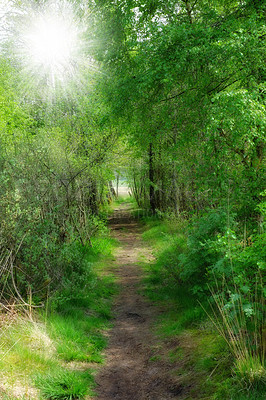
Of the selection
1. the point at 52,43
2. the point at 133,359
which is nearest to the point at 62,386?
the point at 133,359

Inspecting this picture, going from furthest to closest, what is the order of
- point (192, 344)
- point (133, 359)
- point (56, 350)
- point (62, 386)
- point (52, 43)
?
point (52, 43) → point (133, 359) → point (192, 344) → point (56, 350) → point (62, 386)

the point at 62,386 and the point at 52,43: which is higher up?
the point at 52,43

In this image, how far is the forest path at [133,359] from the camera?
5.41 meters

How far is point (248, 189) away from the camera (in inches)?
320

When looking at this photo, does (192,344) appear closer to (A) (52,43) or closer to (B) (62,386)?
(B) (62,386)

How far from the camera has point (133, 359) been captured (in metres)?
6.63

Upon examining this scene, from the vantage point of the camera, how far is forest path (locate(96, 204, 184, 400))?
5414mm

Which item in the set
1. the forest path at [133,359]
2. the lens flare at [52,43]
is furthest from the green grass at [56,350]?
the lens flare at [52,43]

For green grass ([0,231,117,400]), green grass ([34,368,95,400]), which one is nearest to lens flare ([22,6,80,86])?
green grass ([0,231,117,400])

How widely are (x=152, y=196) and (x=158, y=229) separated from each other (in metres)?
6.97

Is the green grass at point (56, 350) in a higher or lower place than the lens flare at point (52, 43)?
lower

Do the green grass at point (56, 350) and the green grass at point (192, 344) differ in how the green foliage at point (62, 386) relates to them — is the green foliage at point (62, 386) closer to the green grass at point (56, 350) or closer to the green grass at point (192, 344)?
the green grass at point (56, 350)

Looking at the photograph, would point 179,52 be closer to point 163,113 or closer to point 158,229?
point 163,113

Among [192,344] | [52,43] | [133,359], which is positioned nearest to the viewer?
[192,344]
